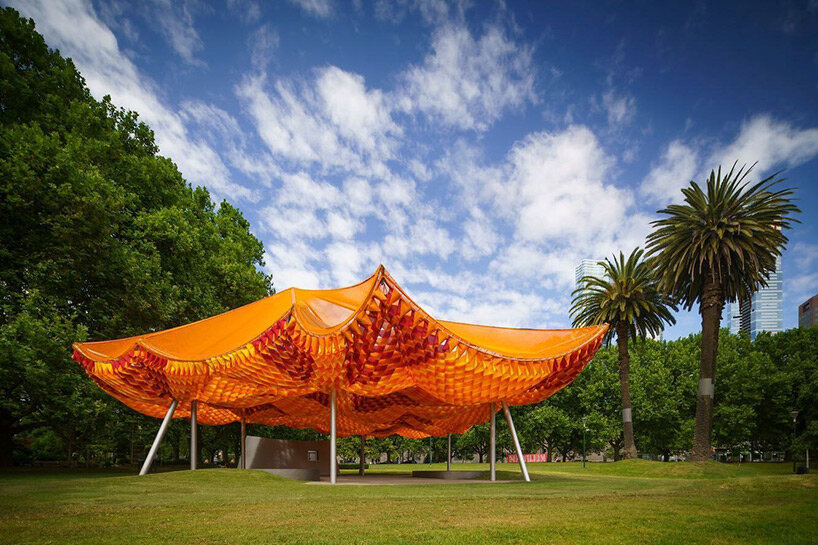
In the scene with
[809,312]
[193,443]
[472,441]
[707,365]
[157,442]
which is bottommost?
[472,441]

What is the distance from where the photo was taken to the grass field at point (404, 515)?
27.4 feet

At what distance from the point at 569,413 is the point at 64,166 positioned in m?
54.5

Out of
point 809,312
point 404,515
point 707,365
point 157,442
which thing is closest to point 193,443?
point 157,442

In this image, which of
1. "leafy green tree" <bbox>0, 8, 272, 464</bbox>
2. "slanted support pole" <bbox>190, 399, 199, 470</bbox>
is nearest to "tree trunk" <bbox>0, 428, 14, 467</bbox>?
"leafy green tree" <bbox>0, 8, 272, 464</bbox>

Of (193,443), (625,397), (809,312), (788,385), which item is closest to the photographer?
(193,443)

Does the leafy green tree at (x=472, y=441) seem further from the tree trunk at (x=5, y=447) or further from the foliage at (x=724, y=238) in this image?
the tree trunk at (x=5, y=447)

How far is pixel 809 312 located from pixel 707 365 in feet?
389

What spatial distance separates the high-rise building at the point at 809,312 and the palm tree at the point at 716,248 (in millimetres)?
106252

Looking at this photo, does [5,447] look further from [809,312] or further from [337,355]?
[809,312]

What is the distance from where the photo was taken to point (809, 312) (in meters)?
126

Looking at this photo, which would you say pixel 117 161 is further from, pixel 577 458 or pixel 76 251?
pixel 577 458

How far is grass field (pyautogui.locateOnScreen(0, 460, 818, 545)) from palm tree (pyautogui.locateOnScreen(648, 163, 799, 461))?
19.4 m

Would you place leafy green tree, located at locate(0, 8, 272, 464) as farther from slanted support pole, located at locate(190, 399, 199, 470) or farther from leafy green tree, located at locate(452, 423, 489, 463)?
leafy green tree, located at locate(452, 423, 489, 463)

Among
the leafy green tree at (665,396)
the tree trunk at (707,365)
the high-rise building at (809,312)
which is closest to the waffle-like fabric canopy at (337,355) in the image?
the tree trunk at (707,365)
